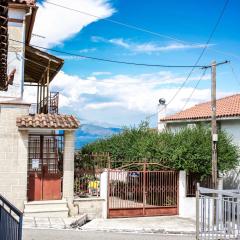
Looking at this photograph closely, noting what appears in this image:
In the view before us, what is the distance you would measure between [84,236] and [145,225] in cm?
306

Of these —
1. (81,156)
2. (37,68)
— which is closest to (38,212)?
(81,156)

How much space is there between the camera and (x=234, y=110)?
23594 mm

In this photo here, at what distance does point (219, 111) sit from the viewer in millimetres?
24844

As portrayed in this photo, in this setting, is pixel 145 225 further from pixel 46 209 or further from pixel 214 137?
pixel 214 137

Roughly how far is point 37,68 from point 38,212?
306 inches

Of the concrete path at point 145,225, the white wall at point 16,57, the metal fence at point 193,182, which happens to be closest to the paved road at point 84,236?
the concrete path at point 145,225

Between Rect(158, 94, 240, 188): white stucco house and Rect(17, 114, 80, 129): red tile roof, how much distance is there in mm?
9506

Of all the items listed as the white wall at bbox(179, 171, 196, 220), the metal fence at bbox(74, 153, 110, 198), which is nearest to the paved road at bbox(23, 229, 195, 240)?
the white wall at bbox(179, 171, 196, 220)

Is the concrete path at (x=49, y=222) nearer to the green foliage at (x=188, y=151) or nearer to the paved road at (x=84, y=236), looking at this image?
the paved road at (x=84, y=236)

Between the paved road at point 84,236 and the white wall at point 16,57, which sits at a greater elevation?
the white wall at point 16,57

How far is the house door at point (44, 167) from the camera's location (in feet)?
56.3

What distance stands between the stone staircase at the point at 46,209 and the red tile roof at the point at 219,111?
10.8m

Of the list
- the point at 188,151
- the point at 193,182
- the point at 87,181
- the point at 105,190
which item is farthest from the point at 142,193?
the point at 188,151

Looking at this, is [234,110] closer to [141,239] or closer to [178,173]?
[178,173]
